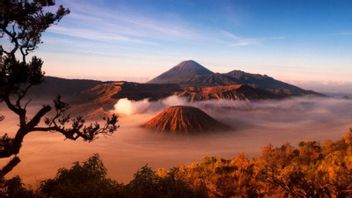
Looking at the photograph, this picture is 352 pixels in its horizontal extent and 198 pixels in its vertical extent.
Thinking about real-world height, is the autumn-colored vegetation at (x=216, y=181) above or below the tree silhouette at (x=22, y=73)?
below

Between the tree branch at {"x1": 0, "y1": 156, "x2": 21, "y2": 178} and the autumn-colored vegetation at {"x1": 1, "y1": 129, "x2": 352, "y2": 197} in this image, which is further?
the autumn-colored vegetation at {"x1": 1, "y1": 129, "x2": 352, "y2": 197}

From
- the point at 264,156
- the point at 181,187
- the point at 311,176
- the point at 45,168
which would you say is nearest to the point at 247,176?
the point at 311,176

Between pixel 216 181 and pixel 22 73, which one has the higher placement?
pixel 22 73

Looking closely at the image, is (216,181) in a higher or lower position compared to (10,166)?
lower

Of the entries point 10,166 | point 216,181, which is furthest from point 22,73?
point 216,181

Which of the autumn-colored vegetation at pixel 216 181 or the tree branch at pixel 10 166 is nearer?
the tree branch at pixel 10 166

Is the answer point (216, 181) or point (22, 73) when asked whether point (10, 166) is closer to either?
point (22, 73)

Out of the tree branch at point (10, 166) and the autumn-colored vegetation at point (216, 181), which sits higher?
the tree branch at point (10, 166)

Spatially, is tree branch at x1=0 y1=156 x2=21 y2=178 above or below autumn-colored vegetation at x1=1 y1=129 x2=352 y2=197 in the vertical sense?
above

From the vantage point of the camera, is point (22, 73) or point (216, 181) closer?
point (22, 73)
